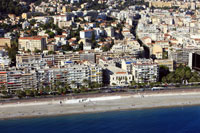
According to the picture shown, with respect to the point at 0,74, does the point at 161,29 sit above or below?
above

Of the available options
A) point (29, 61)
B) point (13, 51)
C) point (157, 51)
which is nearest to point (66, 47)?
point (13, 51)

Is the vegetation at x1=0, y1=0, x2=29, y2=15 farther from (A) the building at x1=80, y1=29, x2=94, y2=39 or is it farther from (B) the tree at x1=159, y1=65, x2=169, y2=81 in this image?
(B) the tree at x1=159, y1=65, x2=169, y2=81

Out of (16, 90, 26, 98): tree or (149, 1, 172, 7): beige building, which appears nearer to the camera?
(16, 90, 26, 98): tree

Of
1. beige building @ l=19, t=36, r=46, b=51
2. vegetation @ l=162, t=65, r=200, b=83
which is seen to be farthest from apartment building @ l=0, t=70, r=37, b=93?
beige building @ l=19, t=36, r=46, b=51

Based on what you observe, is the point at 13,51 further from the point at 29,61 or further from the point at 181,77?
the point at 181,77

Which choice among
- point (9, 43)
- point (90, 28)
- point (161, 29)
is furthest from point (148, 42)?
point (9, 43)

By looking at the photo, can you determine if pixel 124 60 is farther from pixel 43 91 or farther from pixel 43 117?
pixel 43 117
